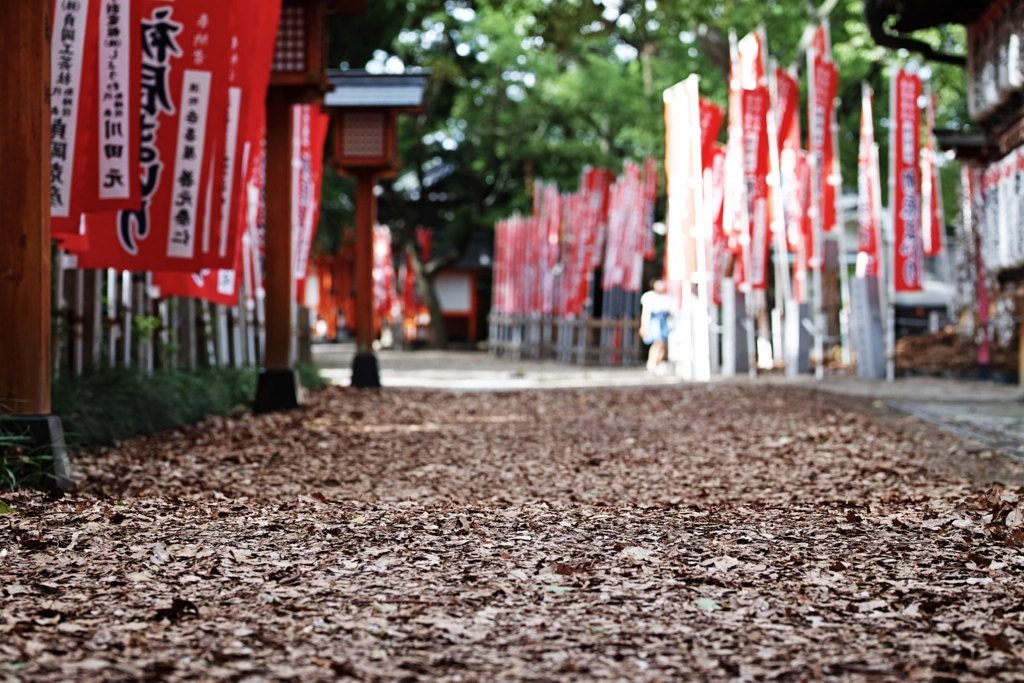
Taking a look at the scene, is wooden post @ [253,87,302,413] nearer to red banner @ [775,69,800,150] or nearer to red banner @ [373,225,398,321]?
red banner @ [775,69,800,150]

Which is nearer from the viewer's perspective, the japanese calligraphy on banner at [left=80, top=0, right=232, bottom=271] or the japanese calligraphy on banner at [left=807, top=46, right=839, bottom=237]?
the japanese calligraphy on banner at [left=80, top=0, right=232, bottom=271]

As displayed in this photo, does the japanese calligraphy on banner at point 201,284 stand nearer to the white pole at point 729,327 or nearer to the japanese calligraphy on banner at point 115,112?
the japanese calligraphy on banner at point 115,112

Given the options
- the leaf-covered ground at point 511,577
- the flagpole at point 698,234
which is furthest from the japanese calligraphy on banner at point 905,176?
the leaf-covered ground at point 511,577

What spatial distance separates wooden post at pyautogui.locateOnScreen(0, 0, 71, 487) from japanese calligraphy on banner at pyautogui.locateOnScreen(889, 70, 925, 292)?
11.2m

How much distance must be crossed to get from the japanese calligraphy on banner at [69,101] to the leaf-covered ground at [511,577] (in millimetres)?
1468

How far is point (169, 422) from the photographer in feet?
27.9

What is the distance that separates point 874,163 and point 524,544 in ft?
42.3

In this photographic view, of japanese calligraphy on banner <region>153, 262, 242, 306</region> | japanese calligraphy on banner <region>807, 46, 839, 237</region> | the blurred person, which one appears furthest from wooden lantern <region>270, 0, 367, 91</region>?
the blurred person

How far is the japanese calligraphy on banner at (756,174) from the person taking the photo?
15.1 m

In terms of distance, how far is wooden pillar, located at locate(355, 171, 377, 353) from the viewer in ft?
47.7

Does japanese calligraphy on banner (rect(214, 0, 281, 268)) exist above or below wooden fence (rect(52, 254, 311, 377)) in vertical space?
above

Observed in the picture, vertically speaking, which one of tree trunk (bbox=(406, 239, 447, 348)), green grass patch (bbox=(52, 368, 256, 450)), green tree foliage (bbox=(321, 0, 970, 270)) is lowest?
green grass patch (bbox=(52, 368, 256, 450))

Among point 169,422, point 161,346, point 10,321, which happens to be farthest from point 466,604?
point 161,346

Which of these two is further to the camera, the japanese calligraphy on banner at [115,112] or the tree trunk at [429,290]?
the tree trunk at [429,290]
